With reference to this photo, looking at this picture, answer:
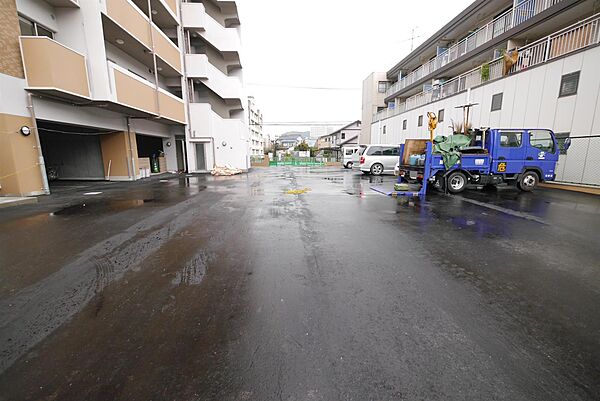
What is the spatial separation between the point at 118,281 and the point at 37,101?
10422 mm

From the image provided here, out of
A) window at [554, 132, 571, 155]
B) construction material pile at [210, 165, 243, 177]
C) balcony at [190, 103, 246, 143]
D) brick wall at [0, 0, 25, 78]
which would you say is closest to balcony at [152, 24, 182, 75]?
balcony at [190, 103, 246, 143]

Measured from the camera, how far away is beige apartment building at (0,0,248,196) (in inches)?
359


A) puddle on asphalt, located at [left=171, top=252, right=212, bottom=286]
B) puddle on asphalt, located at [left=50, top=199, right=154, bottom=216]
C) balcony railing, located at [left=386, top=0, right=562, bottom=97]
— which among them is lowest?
puddle on asphalt, located at [left=171, top=252, right=212, bottom=286]

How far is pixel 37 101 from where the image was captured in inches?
388

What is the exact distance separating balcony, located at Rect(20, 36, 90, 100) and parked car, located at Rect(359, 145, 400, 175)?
15.6 meters

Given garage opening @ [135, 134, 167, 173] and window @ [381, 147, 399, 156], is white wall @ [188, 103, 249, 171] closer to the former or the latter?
garage opening @ [135, 134, 167, 173]

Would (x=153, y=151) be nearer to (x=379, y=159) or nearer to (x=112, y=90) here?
(x=112, y=90)

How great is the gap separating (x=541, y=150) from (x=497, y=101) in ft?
20.3

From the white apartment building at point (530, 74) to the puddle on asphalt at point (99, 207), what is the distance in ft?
54.3

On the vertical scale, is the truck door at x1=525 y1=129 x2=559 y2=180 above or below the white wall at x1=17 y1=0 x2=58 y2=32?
below

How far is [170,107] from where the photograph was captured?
17.5 meters

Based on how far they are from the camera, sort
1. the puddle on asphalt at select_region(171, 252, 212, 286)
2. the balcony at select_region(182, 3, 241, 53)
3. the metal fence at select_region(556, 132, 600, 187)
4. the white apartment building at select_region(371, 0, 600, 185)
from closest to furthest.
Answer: the puddle on asphalt at select_region(171, 252, 212, 286) < the metal fence at select_region(556, 132, 600, 187) < the white apartment building at select_region(371, 0, 600, 185) < the balcony at select_region(182, 3, 241, 53)

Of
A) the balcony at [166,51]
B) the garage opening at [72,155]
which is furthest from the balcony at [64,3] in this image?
the garage opening at [72,155]

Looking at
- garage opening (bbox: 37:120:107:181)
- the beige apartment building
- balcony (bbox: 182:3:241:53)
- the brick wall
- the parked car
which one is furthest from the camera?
balcony (bbox: 182:3:241:53)
